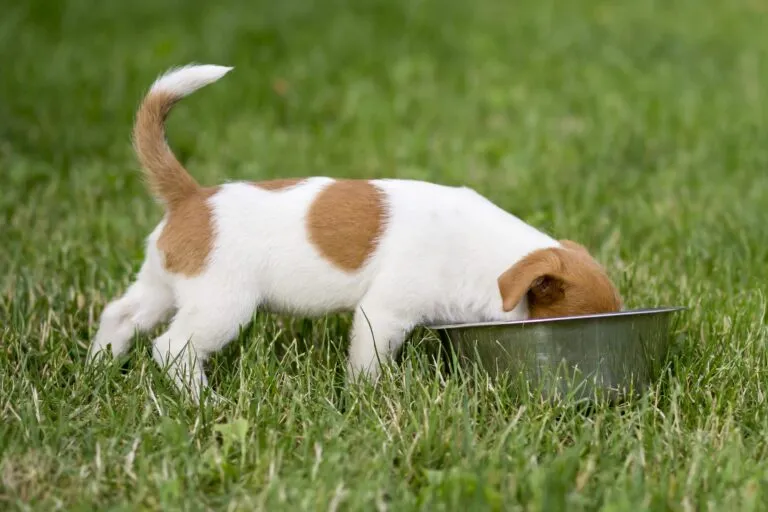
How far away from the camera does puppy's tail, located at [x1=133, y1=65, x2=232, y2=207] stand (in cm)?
337

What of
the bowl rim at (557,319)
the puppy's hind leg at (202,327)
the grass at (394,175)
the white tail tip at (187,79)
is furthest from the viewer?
the white tail tip at (187,79)

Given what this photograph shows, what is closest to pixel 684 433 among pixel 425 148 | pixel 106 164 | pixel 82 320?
pixel 82 320

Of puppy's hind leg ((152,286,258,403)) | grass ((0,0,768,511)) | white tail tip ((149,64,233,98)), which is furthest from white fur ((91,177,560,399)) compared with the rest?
white tail tip ((149,64,233,98))

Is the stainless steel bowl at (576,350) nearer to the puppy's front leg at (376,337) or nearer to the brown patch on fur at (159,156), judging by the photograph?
the puppy's front leg at (376,337)

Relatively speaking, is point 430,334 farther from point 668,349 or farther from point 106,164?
point 106,164

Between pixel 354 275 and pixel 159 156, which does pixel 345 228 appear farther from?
pixel 159 156

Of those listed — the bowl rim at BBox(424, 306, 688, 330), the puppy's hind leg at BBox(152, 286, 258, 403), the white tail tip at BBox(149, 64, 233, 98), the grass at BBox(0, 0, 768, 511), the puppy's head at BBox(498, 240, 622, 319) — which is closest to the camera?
the grass at BBox(0, 0, 768, 511)

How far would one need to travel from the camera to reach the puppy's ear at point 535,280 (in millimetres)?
2908

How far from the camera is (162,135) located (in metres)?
3.47

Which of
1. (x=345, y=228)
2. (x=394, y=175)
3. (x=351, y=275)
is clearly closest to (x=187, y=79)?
(x=345, y=228)

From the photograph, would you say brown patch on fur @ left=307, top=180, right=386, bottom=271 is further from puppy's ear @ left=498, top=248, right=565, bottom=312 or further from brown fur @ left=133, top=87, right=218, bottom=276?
puppy's ear @ left=498, top=248, right=565, bottom=312

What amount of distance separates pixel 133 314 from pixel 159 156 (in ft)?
1.80

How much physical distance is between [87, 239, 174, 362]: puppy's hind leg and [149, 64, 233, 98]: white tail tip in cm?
58

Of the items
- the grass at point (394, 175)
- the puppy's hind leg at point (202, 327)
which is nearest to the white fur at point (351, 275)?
the puppy's hind leg at point (202, 327)
